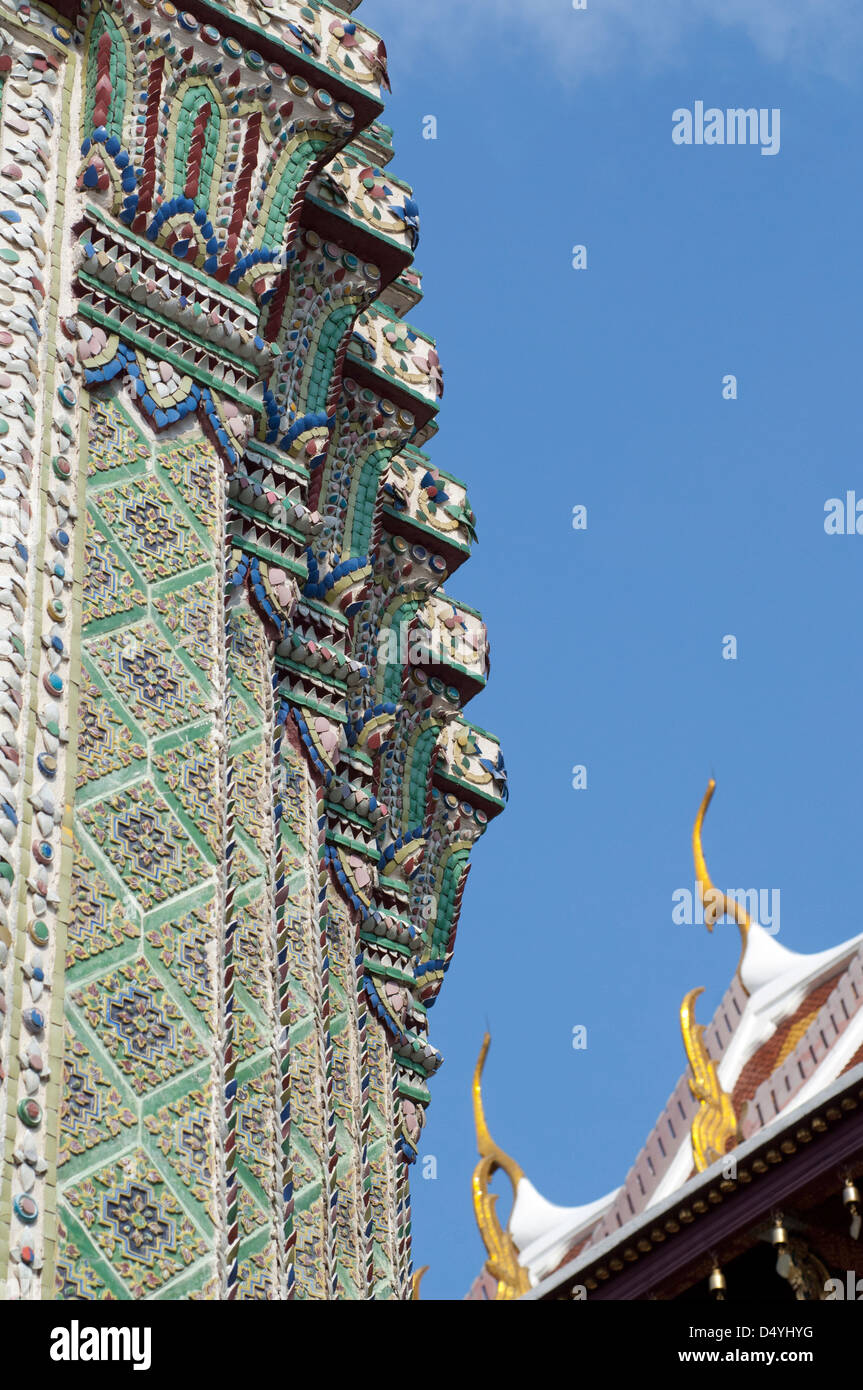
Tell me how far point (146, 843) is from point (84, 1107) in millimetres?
1005

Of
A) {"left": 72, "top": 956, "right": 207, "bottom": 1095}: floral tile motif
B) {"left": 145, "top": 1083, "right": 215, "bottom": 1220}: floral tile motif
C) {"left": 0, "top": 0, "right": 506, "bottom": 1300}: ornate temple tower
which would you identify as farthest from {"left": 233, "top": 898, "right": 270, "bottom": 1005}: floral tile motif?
{"left": 145, "top": 1083, "right": 215, "bottom": 1220}: floral tile motif

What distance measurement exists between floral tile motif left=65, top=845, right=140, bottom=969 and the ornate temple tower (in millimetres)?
11

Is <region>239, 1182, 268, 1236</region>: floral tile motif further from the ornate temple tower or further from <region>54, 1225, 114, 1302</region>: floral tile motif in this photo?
<region>54, 1225, 114, 1302</region>: floral tile motif

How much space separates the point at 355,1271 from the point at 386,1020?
64.9 inches

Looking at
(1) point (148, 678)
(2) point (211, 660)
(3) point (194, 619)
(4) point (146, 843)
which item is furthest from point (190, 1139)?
(3) point (194, 619)

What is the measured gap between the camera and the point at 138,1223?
7434 millimetres

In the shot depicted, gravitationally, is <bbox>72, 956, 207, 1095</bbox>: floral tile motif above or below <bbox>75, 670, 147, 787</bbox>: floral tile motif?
below

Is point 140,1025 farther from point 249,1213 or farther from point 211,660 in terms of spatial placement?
point 211,660

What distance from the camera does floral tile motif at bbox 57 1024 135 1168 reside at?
7316 mm

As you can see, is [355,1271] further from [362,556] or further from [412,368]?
[412,368]

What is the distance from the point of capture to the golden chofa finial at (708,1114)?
9477mm

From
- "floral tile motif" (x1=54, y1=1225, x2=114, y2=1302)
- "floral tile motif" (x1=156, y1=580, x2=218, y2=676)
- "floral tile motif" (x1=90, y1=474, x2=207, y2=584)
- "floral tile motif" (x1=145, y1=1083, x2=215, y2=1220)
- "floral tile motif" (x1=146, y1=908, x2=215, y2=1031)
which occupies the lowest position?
"floral tile motif" (x1=54, y1=1225, x2=114, y2=1302)

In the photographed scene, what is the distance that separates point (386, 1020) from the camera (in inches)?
436
